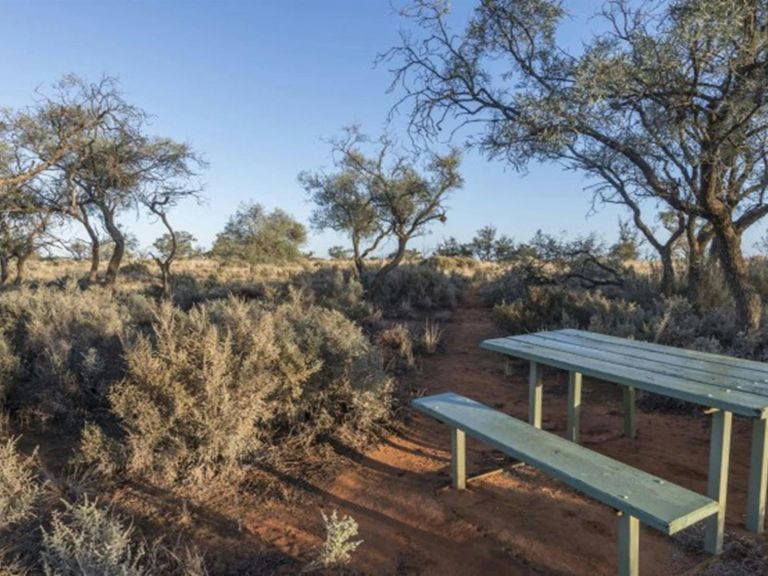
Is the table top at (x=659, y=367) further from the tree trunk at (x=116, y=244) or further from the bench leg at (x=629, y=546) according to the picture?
the tree trunk at (x=116, y=244)

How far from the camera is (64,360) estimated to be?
4758 millimetres

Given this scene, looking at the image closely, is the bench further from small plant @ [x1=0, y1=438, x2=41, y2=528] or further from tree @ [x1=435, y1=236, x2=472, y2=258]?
tree @ [x1=435, y1=236, x2=472, y2=258]

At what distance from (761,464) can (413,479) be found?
2185 mm

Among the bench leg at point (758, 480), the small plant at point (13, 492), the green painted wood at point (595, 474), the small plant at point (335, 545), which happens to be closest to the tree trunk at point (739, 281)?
the bench leg at point (758, 480)

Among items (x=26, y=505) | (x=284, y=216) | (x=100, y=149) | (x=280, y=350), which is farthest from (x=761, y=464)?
(x=284, y=216)

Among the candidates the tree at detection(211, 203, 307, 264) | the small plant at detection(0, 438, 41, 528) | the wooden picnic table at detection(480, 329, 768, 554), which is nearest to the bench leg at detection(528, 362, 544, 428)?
the wooden picnic table at detection(480, 329, 768, 554)

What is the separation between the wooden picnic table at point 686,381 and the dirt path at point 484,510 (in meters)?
0.28

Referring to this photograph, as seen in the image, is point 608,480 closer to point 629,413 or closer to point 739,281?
Result: point 629,413

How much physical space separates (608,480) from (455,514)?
1.12 meters

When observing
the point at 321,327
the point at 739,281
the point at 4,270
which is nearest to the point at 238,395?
the point at 321,327

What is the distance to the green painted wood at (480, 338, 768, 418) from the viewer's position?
265cm

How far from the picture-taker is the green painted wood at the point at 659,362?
3082 millimetres

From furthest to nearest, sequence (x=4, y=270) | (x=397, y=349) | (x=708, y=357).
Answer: (x=4, y=270), (x=397, y=349), (x=708, y=357)

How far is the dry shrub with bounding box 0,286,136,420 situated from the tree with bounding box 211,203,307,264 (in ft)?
74.6
